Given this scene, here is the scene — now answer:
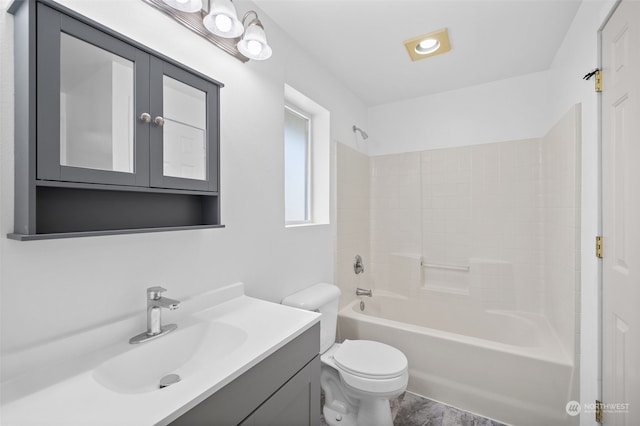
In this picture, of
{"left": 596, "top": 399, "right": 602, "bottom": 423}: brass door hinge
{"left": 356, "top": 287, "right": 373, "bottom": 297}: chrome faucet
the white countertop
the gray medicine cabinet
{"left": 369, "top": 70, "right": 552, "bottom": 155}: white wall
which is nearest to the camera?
the white countertop

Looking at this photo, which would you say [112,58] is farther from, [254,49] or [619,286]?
[619,286]

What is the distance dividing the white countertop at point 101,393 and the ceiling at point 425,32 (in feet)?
5.78

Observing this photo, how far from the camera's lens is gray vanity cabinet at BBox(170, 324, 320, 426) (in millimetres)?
733

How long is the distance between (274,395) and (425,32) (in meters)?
2.17

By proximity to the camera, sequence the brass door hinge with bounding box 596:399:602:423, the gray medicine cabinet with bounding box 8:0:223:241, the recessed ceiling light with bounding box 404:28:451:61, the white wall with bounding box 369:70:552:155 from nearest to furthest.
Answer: the gray medicine cabinet with bounding box 8:0:223:241
the brass door hinge with bounding box 596:399:602:423
the recessed ceiling light with bounding box 404:28:451:61
the white wall with bounding box 369:70:552:155

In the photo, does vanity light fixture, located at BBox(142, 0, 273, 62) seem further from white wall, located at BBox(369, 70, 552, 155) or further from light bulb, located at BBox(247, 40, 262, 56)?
white wall, located at BBox(369, 70, 552, 155)

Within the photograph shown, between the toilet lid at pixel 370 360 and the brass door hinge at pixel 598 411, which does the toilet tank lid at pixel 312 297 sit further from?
the brass door hinge at pixel 598 411

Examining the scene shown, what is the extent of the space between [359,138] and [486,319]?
2.07 m

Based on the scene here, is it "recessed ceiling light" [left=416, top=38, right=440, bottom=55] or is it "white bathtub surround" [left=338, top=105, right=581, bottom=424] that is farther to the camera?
"recessed ceiling light" [left=416, top=38, right=440, bottom=55]

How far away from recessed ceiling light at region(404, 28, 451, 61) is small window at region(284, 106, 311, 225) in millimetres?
907

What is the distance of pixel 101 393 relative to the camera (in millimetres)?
682

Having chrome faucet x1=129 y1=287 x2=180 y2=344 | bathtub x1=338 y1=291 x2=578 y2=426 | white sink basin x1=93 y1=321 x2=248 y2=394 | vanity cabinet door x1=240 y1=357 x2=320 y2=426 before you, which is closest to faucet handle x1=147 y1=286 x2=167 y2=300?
chrome faucet x1=129 y1=287 x2=180 y2=344

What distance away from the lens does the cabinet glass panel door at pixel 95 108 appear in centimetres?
77

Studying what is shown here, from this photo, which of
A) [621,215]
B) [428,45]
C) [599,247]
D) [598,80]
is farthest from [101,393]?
[428,45]
